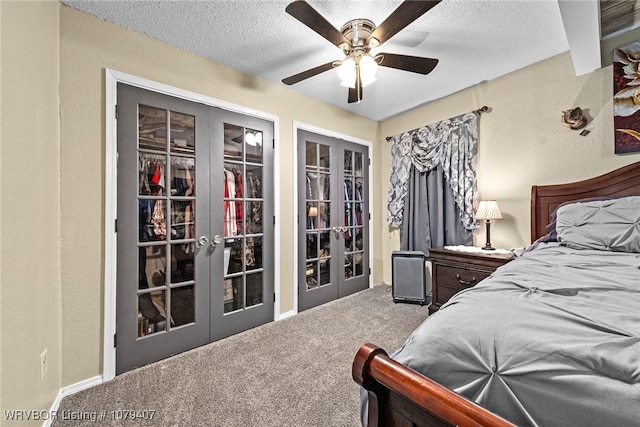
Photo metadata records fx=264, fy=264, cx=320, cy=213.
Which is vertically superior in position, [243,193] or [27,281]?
[243,193]

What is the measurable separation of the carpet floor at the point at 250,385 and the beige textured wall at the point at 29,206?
354mm

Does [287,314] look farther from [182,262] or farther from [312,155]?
[312,155]

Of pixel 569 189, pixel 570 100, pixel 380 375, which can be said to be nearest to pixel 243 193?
pixel 380 375

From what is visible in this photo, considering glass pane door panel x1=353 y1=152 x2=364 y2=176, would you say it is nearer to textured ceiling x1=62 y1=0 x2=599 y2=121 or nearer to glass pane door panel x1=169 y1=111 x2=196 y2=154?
textured ceiling x1=62 y1=0 x2=599 y2=121

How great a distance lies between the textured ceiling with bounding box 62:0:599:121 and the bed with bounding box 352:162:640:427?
184cm

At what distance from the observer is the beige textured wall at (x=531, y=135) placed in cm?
223

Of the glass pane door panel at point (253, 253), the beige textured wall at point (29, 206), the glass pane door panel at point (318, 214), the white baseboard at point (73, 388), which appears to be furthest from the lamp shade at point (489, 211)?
the white baseboard at point (73, 388)

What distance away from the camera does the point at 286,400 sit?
1603 mm

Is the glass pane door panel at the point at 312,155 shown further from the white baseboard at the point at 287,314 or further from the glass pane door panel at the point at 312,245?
the white baseboard at the point at 287,314

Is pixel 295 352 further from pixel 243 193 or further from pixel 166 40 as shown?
pixel 166 40

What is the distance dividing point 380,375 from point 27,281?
5.47 ft

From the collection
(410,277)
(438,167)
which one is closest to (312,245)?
(410,277)

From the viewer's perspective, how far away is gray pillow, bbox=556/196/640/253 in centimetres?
164

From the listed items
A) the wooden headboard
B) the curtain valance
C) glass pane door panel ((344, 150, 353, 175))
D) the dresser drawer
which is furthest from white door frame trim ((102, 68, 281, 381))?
the wooden headboard
